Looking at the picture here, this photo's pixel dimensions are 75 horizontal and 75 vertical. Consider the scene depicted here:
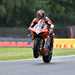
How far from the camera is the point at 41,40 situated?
49.7ft

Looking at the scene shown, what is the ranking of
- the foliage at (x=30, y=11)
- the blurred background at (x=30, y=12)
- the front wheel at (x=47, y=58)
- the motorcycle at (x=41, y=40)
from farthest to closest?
the foliage at (x=30, y=11) < the blurred background at (x=30, y=12) < the front wheel at (x=47, y=58) < the motorcycle at (x=41, y=40)

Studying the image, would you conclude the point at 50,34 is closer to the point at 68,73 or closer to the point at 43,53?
the point at 43,53

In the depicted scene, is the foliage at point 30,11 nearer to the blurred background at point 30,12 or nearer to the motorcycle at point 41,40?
the blurred background at point 30,12

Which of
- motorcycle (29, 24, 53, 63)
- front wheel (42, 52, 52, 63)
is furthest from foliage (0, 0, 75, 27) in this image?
motorcycle (29, 24, 53, 63)

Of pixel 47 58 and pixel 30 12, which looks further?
pixel 30 12

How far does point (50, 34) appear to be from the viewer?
50.5 feet

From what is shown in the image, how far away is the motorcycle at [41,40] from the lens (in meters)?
15.0

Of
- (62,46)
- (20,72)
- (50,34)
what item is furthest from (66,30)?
(20,72)

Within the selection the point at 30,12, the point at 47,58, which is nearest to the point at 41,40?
the point at 47,58

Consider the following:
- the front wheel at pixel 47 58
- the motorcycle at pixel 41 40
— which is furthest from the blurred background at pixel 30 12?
the motorcycle at pixel 41 40

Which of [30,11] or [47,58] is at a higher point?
[47,58]

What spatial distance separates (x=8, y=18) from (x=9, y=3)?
1647mm

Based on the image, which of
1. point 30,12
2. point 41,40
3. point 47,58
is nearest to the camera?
point 41,40

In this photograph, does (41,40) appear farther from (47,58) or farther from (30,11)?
(30,11)
